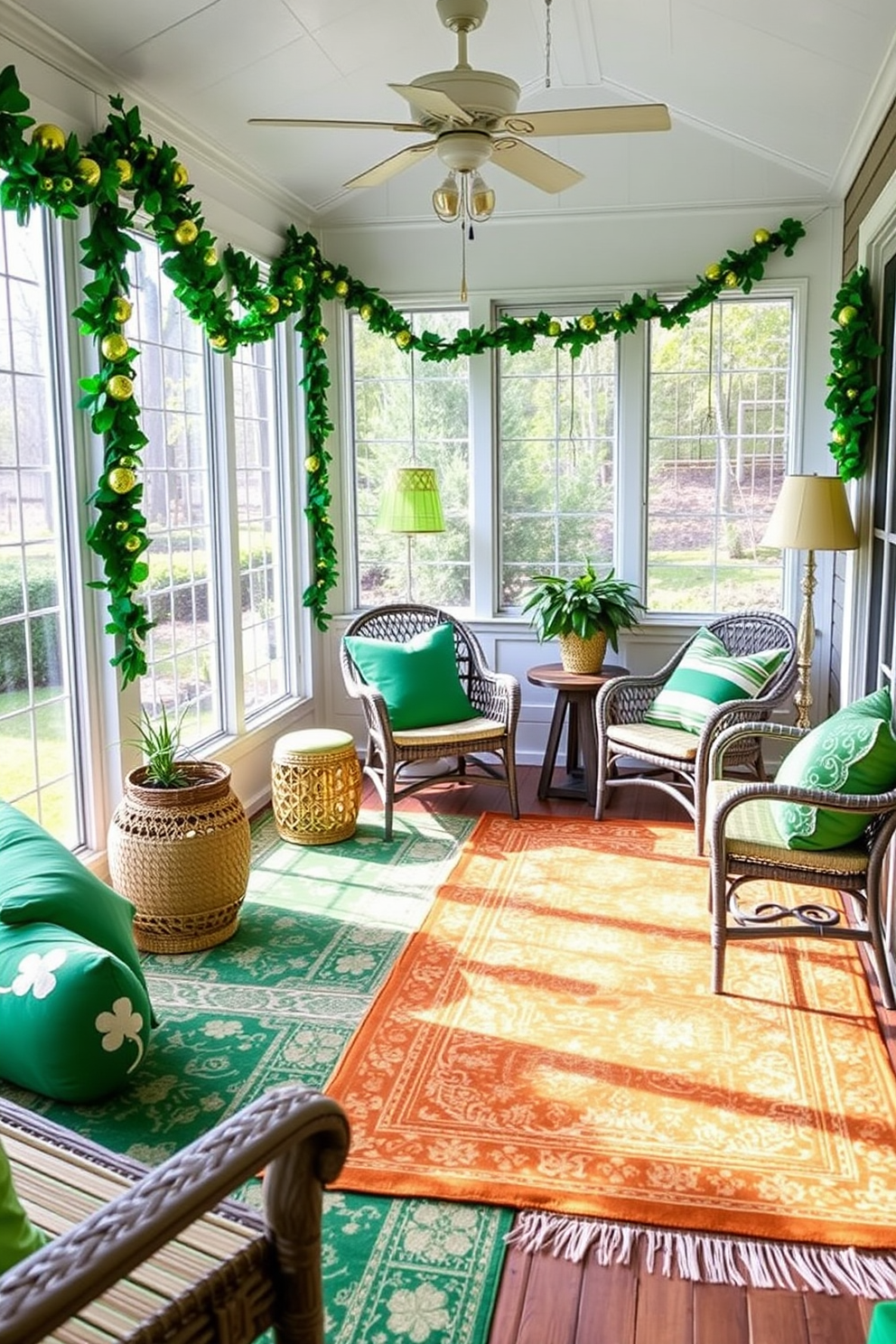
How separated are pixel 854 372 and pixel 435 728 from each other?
7.22ft

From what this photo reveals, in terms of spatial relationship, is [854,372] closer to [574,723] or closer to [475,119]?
[574,723]

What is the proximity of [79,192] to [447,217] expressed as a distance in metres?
1.10

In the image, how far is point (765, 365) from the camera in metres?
5.60

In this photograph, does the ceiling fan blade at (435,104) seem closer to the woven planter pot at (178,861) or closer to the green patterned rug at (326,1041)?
the woven planter pot at (178,861)

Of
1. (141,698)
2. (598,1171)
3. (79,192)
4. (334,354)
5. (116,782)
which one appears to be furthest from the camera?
(334,354)

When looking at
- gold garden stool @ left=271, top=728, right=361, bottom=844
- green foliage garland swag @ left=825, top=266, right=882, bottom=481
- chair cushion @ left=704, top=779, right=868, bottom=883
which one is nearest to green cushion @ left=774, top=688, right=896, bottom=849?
chair cushion @ left=704, top=779, right=868, bottom=883

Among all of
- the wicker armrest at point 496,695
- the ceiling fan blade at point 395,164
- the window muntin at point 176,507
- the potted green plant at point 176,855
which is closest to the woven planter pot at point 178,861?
the potted green plant at point 176,855

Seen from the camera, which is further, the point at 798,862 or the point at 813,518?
the point at 813,518

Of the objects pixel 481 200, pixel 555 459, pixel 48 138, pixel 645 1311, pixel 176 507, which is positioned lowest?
pixel 645 1311

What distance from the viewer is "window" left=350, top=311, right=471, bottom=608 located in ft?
19.6

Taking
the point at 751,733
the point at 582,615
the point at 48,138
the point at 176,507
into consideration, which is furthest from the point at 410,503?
the point at 48,138

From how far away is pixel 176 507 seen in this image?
15.1 feet

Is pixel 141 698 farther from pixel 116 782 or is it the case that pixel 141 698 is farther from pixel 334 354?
pixel 334 354

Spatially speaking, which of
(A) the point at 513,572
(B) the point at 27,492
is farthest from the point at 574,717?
(B) the point at 27,492
